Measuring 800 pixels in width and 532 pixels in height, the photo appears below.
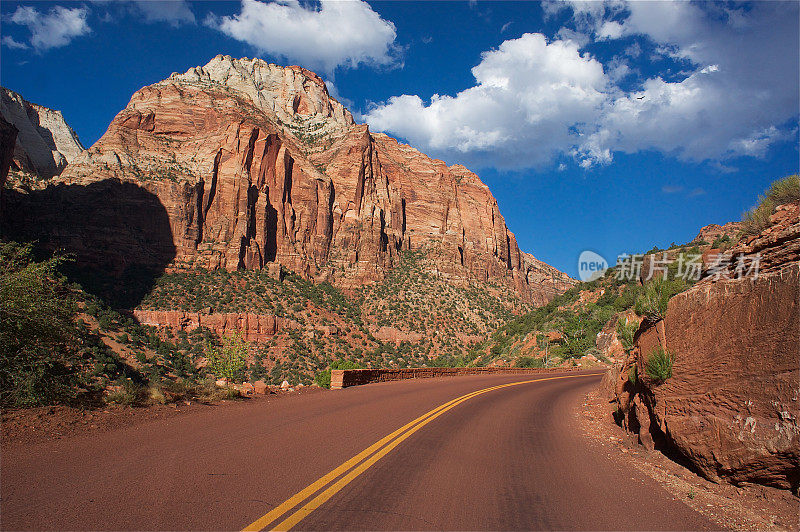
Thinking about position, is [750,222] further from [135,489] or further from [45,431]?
[45,431]

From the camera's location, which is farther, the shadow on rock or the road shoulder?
the shadow on rock

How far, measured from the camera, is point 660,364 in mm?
5957

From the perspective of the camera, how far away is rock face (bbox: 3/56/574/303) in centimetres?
7175

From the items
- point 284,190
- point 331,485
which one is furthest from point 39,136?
point 331,485

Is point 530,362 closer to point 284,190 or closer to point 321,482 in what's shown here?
point 321,482

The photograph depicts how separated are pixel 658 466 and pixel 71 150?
521 ft

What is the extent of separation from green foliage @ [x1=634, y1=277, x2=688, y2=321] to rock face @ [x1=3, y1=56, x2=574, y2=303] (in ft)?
230

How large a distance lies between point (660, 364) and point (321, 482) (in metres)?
5.06

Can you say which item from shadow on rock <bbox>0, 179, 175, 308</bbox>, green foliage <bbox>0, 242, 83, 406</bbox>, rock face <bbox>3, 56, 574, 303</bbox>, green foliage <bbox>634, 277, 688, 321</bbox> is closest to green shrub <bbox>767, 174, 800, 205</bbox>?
green foliage <bbox>634, 277, 688, 321</bbox>

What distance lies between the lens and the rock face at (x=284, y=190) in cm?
7175

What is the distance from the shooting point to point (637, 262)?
1794 inches

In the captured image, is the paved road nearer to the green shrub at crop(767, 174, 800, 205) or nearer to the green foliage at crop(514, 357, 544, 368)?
the green shrub at crop(767, 174, 800, 205)

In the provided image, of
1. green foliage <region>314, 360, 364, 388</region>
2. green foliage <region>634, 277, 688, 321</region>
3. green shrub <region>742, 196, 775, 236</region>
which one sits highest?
green shrub <region>742, 196, 775, 236</region>

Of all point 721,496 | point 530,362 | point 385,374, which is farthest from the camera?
point 530,362
